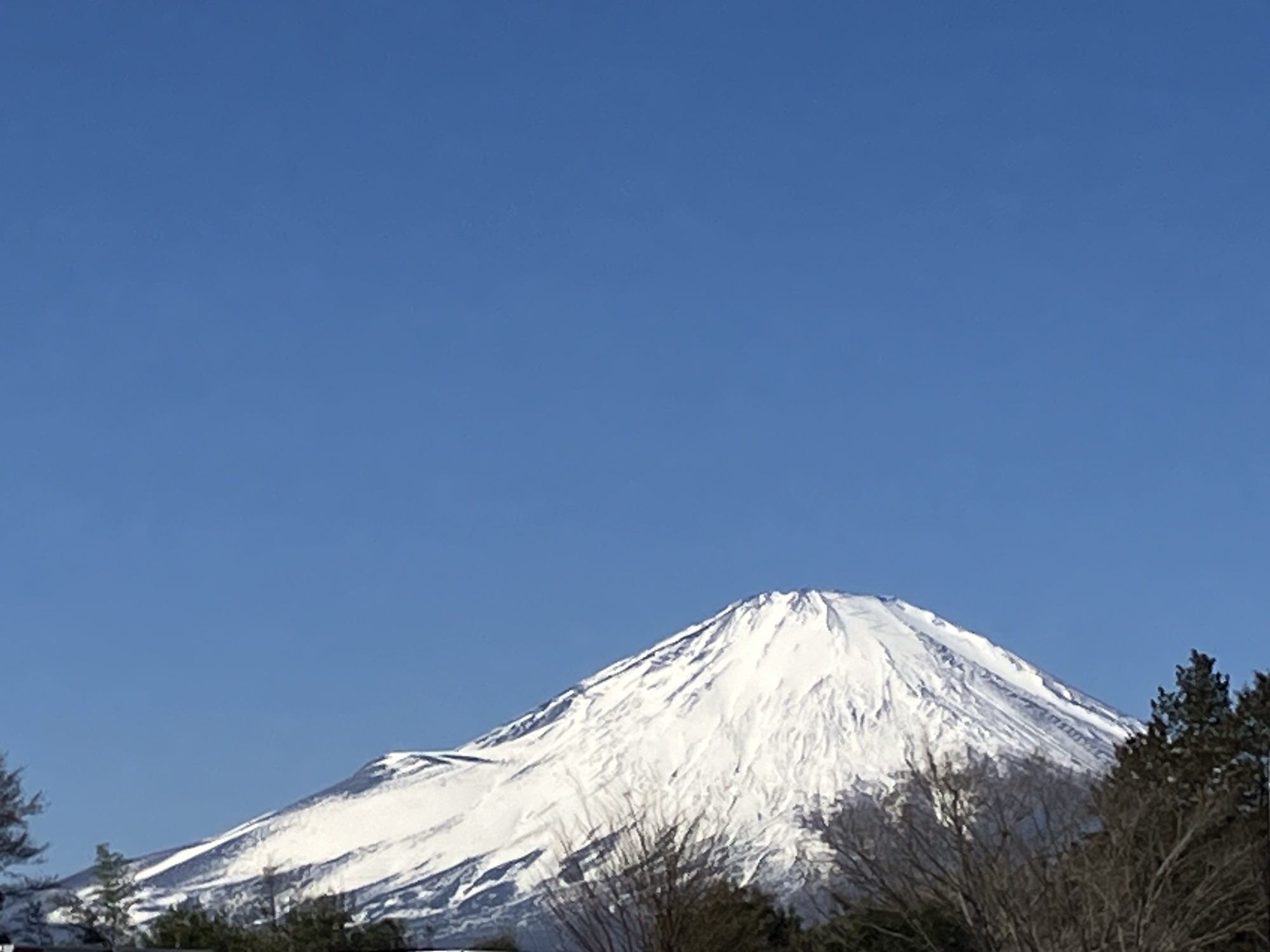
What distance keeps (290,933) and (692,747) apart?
116 meters

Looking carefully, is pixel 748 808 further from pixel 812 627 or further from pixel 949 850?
pixel 949 850

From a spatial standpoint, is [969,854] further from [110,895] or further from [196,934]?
[110,895]

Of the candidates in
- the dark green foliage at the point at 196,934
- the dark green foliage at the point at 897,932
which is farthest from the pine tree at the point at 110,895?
the dark green foliage at the point at 897,932

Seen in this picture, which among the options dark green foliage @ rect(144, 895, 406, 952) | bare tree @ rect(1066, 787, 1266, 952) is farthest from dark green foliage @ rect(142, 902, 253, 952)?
bare tree @ rect(1066, 787, 1266, 952)

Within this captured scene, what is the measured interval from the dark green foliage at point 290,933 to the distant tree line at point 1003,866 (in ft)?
0.47

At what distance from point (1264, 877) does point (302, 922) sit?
2515 cm

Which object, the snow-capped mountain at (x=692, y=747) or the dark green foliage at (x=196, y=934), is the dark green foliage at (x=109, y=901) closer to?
the dark green foliage at (x=196, y=934)

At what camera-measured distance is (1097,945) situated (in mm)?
26844

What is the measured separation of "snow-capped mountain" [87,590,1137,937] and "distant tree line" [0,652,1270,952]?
92.2 meters

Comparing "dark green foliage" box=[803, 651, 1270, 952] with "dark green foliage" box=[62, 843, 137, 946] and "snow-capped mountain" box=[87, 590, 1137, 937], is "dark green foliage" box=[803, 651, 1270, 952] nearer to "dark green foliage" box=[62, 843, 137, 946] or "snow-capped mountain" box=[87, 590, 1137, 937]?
"dark green foliage" box=[62, 843, 137, 946]

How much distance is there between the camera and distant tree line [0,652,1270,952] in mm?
27797

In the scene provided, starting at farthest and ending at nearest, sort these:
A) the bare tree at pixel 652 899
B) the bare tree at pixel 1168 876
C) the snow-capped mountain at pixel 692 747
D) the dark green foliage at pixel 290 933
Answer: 1. the snow-capped mountain at pixel 692 747
2. the dark green foliage at pixel 290 933
3. the bare tree at pixel 652 899
4. the bare tree at pixel 1168 876

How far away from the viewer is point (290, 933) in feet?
167

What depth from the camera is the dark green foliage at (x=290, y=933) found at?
4872 cm
